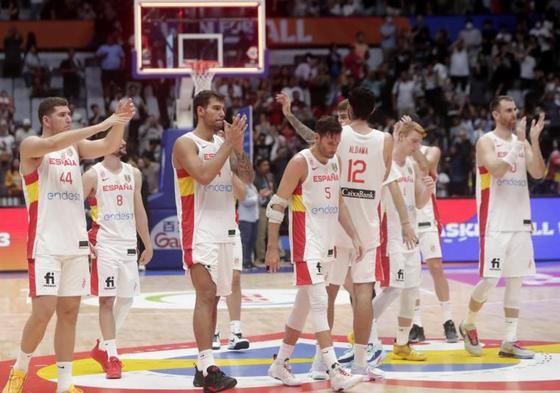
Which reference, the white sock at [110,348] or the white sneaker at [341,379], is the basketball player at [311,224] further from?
the white sock at [110,348]

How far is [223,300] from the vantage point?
1362 centimetres

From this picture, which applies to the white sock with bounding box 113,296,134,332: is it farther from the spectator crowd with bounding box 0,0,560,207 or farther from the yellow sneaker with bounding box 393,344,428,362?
the spectator crowd with bounding box 0,0,560,207

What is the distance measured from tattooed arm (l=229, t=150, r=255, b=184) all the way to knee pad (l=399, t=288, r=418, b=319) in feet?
6.87

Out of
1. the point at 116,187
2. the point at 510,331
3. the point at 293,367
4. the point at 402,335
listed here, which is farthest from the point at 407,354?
the point at 116,187

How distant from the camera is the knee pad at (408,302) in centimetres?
955

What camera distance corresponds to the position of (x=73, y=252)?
305 inches

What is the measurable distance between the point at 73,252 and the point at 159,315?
16.8ft

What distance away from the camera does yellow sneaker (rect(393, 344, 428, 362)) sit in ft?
30.8

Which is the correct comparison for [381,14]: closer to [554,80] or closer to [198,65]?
[554,80]

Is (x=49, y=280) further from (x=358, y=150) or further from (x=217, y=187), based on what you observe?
(x=358, y=150)

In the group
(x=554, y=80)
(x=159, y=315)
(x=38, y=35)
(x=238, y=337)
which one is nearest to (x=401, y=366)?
(x=238, y=337)

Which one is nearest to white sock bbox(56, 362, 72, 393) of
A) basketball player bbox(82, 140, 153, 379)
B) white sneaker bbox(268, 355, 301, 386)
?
basketball player bbox(82, 140, 153, 379)

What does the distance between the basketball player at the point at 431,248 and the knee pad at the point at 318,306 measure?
7.98 ft

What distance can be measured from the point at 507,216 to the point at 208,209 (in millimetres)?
3020
